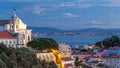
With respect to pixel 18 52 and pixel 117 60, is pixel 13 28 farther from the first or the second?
pixel 18 52

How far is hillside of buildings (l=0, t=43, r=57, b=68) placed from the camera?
3383 centimetres

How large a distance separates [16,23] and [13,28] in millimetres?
807

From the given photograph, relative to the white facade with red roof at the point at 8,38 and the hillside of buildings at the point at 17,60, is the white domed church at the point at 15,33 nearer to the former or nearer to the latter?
the white facade with red roof at the point at 8,38

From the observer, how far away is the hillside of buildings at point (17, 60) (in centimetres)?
3383

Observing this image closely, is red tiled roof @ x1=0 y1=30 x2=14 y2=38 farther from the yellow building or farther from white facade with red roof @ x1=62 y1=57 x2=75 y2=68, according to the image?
white facade with red roof @ x1=62 y1=57 x2=75 y2=68

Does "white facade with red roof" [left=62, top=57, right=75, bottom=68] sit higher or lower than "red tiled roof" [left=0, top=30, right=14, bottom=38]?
lower

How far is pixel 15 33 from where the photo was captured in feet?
201

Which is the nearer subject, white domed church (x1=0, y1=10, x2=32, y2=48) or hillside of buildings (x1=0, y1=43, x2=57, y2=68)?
hillside of buildings (x1=0, y1=43, x2=57, y2=68)

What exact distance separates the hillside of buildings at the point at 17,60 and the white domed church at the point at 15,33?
61.3ft

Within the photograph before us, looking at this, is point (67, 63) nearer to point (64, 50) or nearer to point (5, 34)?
point (5, 34)

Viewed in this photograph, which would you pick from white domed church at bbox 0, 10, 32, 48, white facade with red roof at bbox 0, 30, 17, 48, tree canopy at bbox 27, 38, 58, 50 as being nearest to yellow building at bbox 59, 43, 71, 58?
tree canopy at bbox 27, 38, 58, 50

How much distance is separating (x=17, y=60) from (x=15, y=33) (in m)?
25.4

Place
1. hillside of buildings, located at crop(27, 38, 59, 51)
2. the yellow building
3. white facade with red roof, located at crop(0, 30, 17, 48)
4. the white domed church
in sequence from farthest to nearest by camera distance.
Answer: the white domed church < white facade with red roof, located at crop(0, 30, 17, 48) < the yellow building < hillside of buildings, located at crop(27, 38, 59, 51)

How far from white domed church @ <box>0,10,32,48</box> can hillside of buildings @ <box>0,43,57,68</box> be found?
1869 cm
